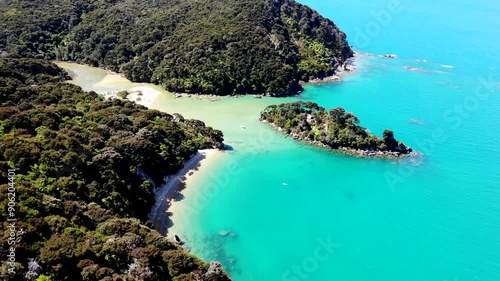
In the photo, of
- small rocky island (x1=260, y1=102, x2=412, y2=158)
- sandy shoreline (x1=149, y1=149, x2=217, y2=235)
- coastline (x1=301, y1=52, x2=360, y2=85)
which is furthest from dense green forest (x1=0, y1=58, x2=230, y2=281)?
coastline (x1=301, y1=52, x2=360, y2=85)

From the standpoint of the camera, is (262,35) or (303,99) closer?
(303,99)

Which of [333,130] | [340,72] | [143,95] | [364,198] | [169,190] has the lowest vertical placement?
[169,190]

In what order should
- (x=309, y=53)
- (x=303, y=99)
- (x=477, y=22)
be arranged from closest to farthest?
(x=303, y=99), (x=309, y=53), (x=477, y=22)

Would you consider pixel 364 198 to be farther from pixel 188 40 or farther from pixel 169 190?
pixel 188 40

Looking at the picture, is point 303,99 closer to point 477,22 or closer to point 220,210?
point 220,210

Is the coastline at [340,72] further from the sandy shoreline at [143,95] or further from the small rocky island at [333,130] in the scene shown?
the sandy shoreline at [143,95]

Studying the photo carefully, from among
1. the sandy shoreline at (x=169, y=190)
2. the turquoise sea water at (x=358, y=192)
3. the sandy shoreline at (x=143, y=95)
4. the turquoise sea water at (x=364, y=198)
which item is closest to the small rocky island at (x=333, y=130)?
the turquoise sea water at (x=358, y=192)

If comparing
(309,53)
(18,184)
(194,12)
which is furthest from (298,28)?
(18,184)

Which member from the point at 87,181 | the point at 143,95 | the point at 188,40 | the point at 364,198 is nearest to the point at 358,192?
the point at 364,198
